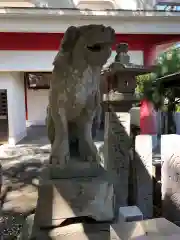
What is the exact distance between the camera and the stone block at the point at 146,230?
126 cm

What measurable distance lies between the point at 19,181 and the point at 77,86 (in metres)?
3.19

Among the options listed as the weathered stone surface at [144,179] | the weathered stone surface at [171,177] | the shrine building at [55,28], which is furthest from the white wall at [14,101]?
the weathered stone surface at [171,177]

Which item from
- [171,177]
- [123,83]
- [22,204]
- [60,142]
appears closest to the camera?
[60,142]

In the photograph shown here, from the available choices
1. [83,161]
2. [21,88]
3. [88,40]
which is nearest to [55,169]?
[83,161]

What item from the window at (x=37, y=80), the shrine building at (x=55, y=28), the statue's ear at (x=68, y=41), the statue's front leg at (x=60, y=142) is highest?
the shrine building at (x=55, y=28)

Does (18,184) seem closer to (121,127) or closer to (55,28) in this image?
(121,127)

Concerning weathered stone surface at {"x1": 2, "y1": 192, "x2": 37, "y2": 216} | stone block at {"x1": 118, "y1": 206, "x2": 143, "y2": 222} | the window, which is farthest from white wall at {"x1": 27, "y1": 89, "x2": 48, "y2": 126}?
stone block at {"x1": 118, "y1": 206, "x2": 143, "y2": 222}

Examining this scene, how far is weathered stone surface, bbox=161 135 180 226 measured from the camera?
3.10 metres

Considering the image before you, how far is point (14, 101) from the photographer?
801 centimetres

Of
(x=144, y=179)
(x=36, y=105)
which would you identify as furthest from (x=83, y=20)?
(x=36, y=105)

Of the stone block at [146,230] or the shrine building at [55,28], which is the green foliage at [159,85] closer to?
the shrine building at [55,28]

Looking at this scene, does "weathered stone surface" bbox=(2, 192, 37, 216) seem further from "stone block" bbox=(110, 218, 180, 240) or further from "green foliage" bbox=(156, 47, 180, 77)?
"green foliage" bbox=(156, 47, 180, 77)

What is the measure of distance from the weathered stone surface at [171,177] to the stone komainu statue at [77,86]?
1.13m

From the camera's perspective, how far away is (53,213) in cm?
220
